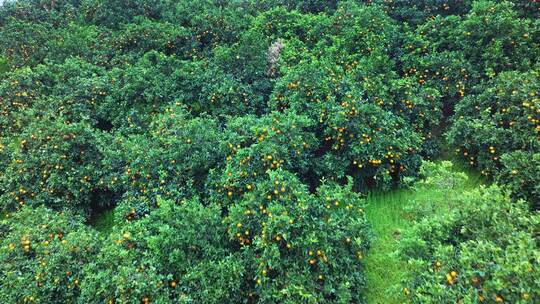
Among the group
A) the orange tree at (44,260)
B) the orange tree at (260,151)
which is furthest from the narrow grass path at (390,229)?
the orange tree at (44,260)

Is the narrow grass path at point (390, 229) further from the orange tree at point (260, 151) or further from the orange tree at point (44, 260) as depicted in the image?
the orange tree at point (44, 260)

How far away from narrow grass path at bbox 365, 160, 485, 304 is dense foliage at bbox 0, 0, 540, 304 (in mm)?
233

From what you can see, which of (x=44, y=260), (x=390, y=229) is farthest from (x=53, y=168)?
(x=390, y=229)

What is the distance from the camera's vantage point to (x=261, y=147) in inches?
199

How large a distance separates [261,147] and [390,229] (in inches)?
76.2

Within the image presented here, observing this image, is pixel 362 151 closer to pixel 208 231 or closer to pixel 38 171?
pixel 208 231

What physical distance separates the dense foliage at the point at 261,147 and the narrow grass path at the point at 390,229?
0.23m

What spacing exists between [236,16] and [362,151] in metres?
5.21

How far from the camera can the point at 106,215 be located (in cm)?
609

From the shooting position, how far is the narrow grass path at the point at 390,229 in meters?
4.41

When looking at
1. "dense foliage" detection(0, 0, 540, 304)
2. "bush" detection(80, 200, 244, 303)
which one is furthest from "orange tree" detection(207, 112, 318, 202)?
"bush" detection(80, 200, 244, 303)

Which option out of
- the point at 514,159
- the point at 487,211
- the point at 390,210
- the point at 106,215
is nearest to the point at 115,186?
the point at 106,215

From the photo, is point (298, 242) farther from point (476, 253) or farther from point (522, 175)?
point (522, 175)

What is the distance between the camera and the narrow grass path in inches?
174
